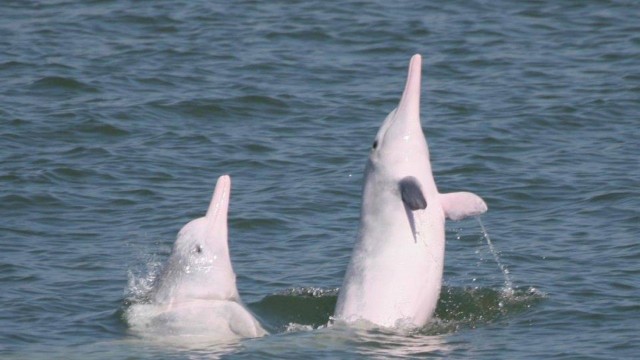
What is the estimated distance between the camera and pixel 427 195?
15.2 metres

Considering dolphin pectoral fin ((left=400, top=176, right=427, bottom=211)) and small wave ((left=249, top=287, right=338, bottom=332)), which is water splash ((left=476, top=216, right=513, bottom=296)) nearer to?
small wave ((left=249, top=287, right=338, bottom=332))

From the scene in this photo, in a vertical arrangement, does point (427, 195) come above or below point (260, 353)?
above

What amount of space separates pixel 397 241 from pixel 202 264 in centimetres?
214

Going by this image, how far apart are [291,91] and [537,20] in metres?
7.11

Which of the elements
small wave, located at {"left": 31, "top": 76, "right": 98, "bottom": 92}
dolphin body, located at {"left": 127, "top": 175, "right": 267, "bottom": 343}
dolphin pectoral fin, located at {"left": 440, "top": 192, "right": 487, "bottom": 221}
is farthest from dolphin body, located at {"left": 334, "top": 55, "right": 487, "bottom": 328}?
small wave, located at {"left": 31, "top": 76, "right": 98, "bottom": 92}

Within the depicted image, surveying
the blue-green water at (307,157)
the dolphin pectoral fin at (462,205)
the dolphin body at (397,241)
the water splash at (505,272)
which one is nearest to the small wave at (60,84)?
the blue-green water at (307,157)

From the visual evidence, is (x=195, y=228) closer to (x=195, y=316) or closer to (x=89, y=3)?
(x=195, y=316)

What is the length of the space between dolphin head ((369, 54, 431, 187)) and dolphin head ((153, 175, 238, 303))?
1.74 meters

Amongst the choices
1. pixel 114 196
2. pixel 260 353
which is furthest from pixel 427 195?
pixel 114 196

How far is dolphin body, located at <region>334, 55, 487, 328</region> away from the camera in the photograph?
15.1m

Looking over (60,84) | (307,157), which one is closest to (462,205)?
(307,157)

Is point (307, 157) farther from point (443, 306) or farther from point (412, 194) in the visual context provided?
point (412, 194)

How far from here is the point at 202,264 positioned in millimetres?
15844

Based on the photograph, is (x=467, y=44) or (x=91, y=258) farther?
(x=467, y=44)
